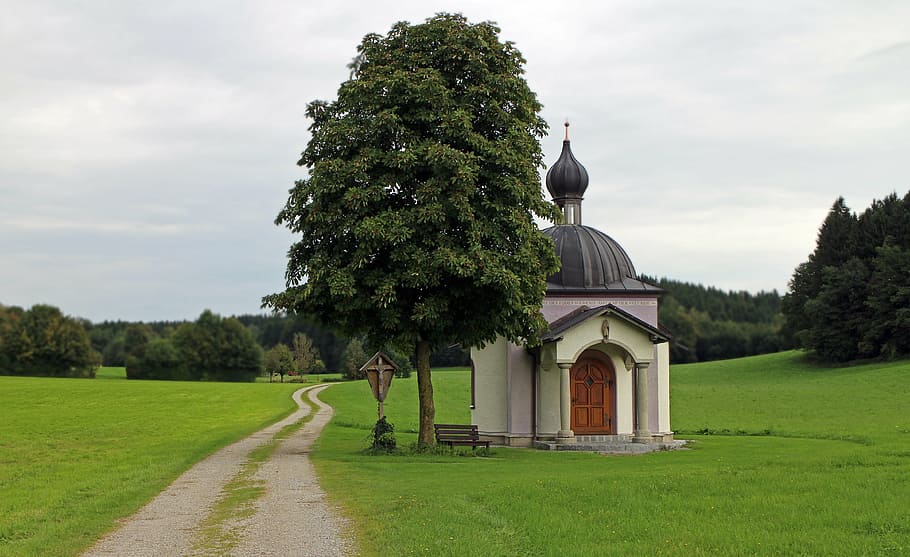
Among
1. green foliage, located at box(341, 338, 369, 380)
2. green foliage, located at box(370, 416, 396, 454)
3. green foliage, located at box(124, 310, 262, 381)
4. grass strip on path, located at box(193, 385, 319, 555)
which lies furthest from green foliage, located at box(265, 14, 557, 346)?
green foliage, located at box(124, 310, 262, 381)

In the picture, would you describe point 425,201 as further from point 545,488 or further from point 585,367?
point 585,367

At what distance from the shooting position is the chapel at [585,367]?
3225 cm

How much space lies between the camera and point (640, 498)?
15.7 metres

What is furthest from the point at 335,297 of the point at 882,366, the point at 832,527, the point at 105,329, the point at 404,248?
the point at 105,329

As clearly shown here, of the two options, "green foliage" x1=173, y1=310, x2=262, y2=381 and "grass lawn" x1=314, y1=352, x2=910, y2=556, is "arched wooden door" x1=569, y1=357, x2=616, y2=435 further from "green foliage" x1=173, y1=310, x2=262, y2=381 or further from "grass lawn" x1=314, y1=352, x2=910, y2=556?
"green foliage" x1=173, y1=310, x2=262, y2=381

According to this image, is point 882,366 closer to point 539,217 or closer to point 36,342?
point 539,217

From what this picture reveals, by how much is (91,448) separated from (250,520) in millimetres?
18712

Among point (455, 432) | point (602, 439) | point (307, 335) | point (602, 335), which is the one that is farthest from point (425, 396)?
point (307, 335)

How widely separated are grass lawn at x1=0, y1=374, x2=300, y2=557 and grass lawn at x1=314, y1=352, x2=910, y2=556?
4003 millimetres

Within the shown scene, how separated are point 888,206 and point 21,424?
238ft

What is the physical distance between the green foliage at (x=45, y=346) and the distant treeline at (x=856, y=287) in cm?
7956

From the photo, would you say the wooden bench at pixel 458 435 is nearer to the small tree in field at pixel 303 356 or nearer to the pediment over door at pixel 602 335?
the pediment over door at pixel 602 335

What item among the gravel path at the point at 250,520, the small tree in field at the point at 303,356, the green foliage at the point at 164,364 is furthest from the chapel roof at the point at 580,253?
the green foliage at the point at 164,364

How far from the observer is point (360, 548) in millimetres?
12008
